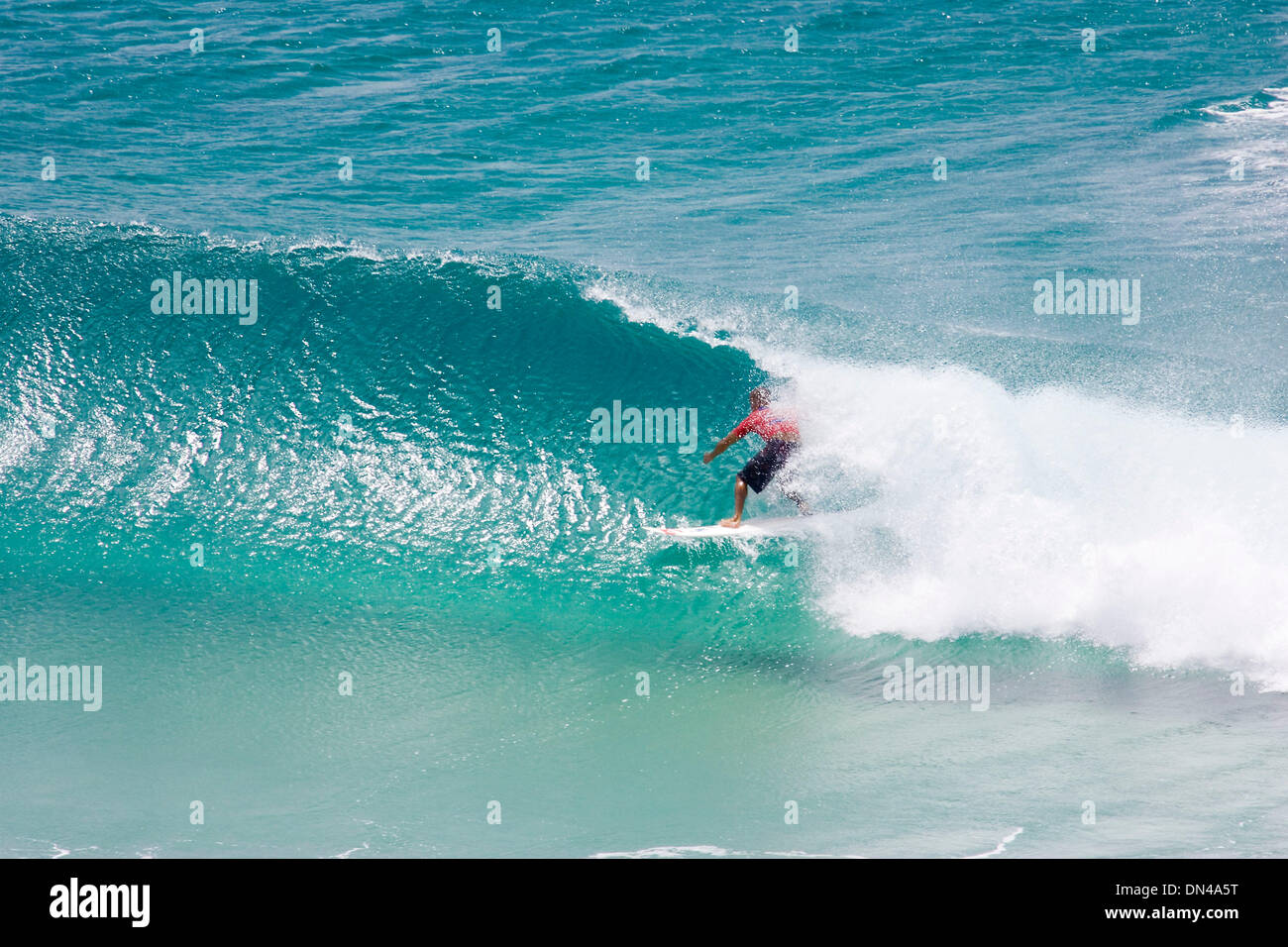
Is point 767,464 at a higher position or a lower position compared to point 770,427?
Result: lower

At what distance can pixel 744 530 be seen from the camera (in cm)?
944

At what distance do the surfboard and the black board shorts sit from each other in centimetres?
32

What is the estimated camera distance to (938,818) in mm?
6129

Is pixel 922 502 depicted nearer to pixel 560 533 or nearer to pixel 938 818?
pixel 560 533

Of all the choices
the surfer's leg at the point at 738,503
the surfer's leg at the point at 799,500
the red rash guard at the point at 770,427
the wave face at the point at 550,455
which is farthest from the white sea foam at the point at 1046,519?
the surfer's leg at the point at 738,503

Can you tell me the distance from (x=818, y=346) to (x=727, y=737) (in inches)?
205

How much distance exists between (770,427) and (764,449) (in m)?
0.20

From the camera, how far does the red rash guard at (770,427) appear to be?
9438 millimetres

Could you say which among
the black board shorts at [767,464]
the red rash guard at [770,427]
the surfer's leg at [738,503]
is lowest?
the surfer's leg at [738,503]

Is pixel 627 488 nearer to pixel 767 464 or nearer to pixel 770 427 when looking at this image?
pixel 767 464

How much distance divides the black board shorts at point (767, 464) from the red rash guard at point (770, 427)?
0.17 ft

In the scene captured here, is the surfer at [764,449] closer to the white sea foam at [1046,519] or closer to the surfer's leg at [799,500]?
the surfer's leg at [799,500]

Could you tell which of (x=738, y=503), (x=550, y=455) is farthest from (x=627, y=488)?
(x=738, y=503)

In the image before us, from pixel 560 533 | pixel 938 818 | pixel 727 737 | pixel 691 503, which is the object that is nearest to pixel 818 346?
pixel 691 503
